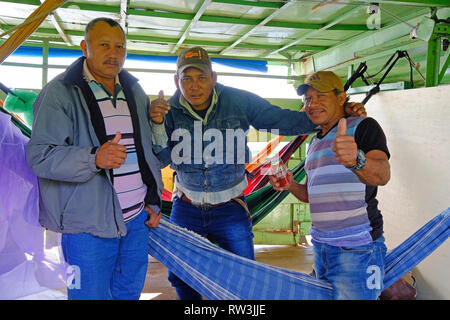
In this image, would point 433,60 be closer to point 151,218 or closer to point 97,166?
point 151,218

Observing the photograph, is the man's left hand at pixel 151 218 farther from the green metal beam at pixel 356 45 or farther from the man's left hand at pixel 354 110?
the green metal beam at pixel 356 45

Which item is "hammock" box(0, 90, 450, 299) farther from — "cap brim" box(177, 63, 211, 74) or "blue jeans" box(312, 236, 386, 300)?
"cap brim" box(177, 63, 211, 74)

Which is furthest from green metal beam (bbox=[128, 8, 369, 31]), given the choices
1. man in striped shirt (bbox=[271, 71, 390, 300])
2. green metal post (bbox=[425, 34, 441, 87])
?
man in striped shirt (bbox=[271, 71, 390, 300])

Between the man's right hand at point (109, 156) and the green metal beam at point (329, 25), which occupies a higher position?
the green metal beam at point (329, 25)

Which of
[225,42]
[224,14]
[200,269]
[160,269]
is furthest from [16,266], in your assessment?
[225,42]

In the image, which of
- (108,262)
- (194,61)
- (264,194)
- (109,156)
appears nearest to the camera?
(109,156)

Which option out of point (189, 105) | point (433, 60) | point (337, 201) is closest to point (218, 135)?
point (189, 105)

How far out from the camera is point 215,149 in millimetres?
1521

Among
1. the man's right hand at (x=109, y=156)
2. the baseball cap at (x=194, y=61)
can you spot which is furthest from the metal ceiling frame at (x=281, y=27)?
the man's right hand at (x=109, y=156)

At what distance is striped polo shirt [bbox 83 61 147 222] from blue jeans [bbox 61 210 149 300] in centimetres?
7

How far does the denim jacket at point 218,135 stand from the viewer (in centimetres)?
151

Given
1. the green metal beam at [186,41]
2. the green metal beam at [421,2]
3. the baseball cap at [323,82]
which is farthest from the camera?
the green metal beam at [186,41]

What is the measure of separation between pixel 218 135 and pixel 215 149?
62mm

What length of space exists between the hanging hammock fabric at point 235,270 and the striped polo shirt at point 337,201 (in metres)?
0.19
